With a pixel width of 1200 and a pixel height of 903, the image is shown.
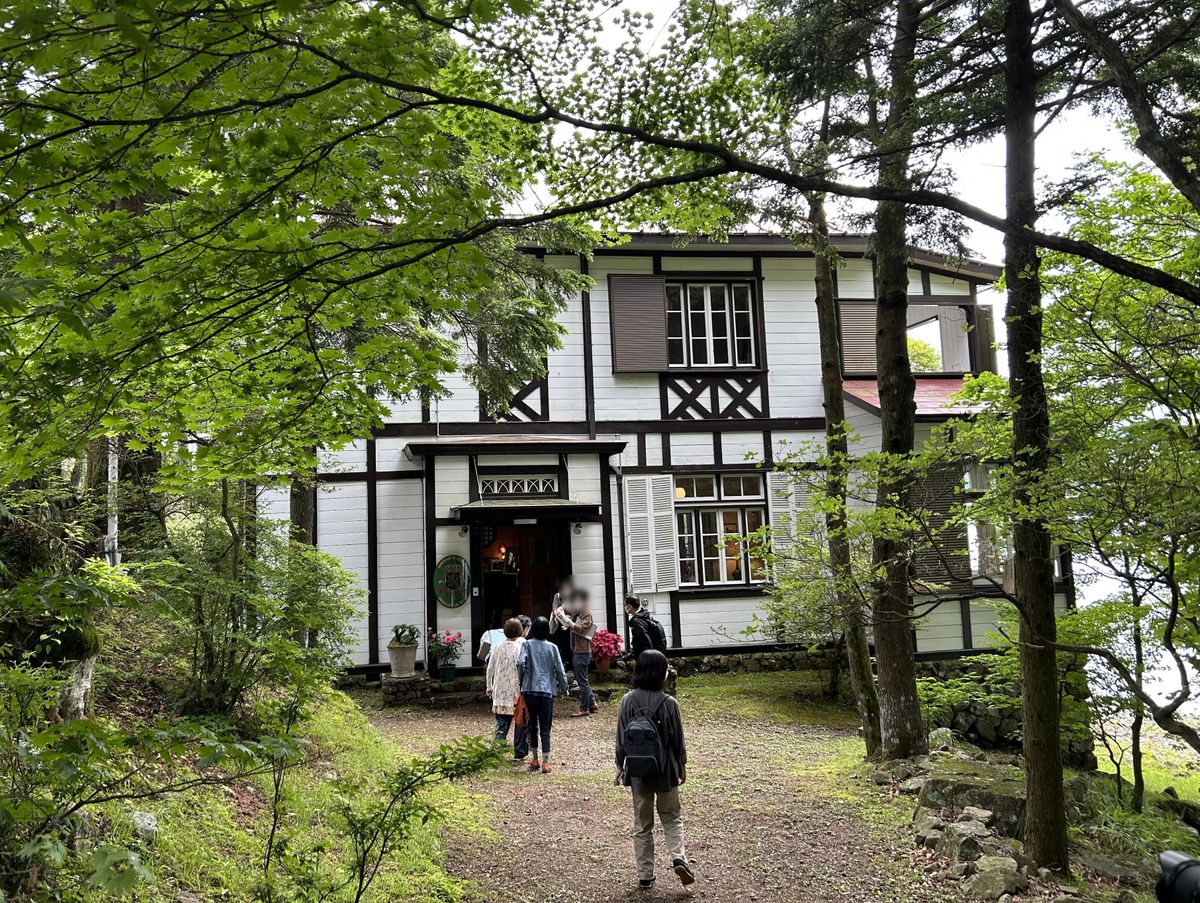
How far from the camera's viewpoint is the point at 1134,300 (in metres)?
5.59

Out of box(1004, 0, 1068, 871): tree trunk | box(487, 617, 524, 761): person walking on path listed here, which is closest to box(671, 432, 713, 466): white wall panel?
box(487, 617, 524, 761): person walking on path

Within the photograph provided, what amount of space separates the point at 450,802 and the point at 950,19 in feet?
25.2

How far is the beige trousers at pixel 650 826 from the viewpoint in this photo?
5637 millimetres

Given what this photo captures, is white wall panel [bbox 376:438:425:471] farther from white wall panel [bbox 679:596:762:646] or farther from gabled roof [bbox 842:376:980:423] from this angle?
gabled roof [bbox 842:376:980:423]

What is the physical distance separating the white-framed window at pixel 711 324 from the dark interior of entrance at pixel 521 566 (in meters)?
3.95

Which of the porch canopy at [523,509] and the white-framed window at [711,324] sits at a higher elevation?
the white-framed window at [711,324]

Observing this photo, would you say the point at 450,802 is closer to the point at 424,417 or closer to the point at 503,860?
the point at 503,860

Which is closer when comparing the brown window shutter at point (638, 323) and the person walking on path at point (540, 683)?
the person walking on path at point (540, 683)

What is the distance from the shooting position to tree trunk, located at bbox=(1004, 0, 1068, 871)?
546 centimetres

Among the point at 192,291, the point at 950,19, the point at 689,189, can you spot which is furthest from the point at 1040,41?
the point at 192,291

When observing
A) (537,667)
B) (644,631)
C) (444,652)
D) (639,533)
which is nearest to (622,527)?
(639,533)

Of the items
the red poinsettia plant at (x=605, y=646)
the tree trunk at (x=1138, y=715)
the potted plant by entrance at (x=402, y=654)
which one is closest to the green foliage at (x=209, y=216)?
the tree trunk at (x=1138, y=715)

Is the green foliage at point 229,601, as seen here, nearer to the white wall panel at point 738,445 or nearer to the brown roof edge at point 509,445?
the brown roof edge at point 509,445

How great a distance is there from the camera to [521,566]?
1466 cm
